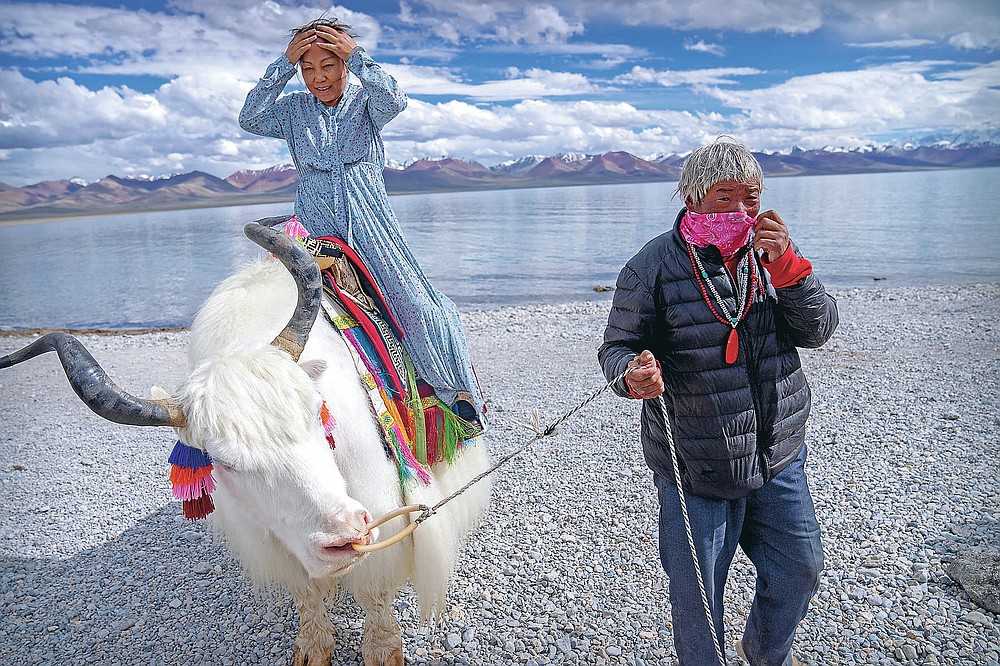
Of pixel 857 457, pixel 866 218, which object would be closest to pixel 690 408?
pixel 857 457

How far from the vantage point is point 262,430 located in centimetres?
202

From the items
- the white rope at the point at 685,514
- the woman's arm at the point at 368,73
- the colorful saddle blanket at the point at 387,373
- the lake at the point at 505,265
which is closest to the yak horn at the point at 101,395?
the colorful saddle blanket at the point at 387,373

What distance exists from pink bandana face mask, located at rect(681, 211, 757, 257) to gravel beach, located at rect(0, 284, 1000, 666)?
1714 millimetres

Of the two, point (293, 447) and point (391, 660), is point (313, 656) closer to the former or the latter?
point (391, 660)

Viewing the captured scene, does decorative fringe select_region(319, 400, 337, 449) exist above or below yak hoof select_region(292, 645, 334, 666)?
above

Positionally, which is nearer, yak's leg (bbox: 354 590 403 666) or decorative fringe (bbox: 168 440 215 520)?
decorative fringe (bbox: 168 440 215 520)

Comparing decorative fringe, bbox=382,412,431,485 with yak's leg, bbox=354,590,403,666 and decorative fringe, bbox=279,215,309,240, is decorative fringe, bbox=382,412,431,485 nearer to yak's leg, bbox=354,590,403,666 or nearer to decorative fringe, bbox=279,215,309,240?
yak's leg, bbox=354,590,403,666

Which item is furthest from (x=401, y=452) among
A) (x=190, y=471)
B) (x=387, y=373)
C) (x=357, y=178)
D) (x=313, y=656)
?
(x=357, y=178)

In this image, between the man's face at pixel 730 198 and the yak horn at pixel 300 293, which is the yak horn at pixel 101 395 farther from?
the man's face at pixel 730 198

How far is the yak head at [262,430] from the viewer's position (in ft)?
6.48

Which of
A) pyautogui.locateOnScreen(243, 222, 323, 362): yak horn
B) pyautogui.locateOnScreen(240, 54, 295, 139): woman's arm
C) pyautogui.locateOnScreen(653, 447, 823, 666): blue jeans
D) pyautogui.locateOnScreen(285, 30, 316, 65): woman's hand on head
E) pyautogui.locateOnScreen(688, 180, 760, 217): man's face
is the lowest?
pyautogui.locateOnScreen(653, 447, 823, 666): blue jeans

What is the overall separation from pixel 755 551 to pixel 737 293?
878 mm

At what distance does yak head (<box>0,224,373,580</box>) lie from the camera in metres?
1.97

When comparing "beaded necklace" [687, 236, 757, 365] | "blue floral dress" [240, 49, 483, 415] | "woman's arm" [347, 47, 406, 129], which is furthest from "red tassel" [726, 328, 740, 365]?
"woman's arm" [347, 47, 406, 129]
